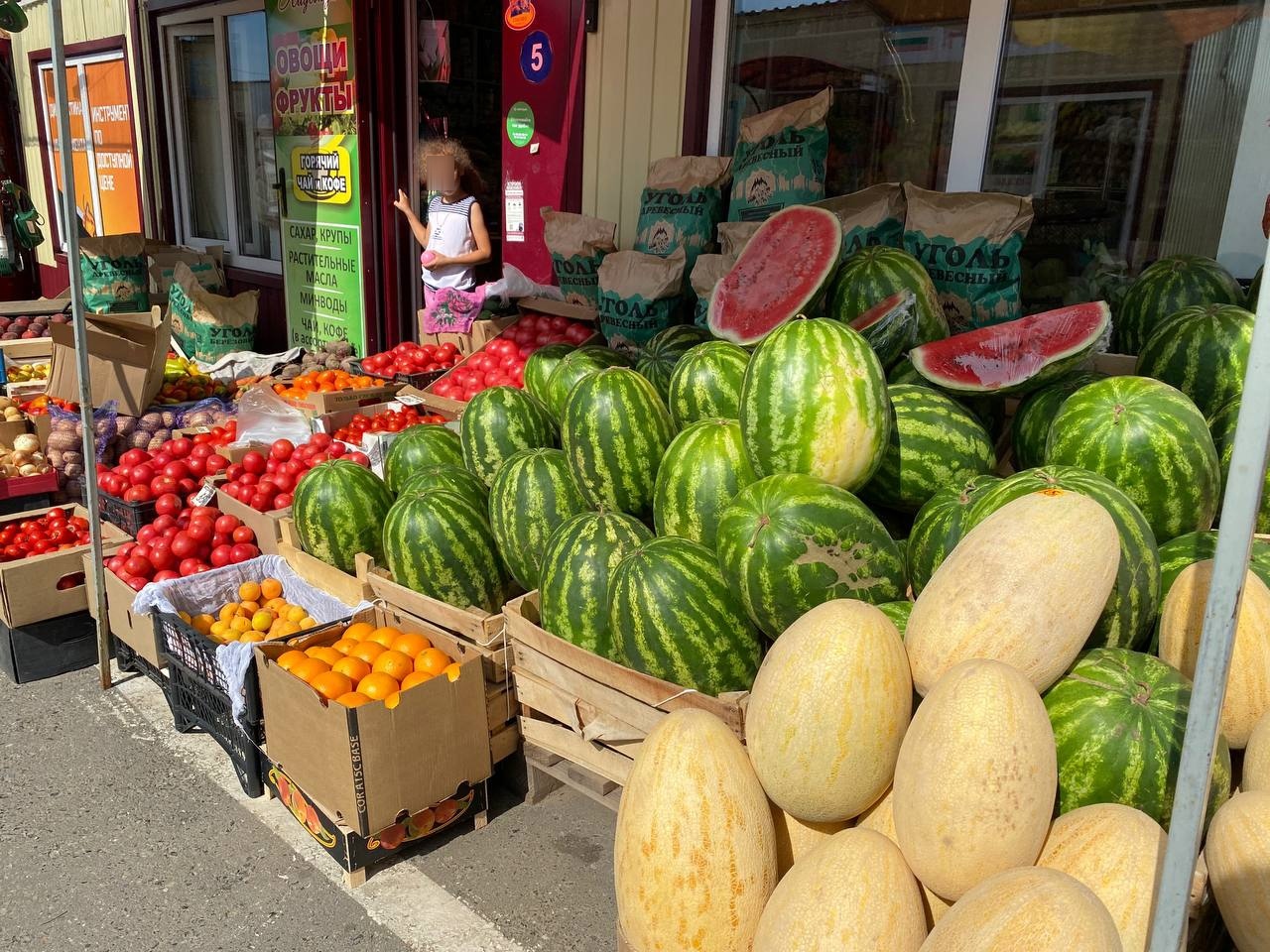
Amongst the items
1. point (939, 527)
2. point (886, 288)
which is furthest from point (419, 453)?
point (939, 527)

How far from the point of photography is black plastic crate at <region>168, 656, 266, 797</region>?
312 cm

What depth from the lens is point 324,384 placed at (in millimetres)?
5840

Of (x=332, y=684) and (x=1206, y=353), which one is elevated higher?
(x=1206, y=353)

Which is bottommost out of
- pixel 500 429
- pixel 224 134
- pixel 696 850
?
pixel 696 850

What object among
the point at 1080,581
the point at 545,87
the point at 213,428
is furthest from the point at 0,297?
the point at 1080,581

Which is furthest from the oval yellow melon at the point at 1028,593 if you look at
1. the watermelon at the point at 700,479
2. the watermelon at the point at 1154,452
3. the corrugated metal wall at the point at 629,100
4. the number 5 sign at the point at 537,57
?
the number 5 sign at the point at 537,57

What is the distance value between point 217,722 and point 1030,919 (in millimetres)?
2958

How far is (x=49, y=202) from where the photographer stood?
39.1ft

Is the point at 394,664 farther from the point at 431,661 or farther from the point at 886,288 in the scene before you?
the point at 886,288

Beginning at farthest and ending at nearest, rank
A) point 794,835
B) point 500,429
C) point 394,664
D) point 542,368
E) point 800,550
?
point 542,368 < point 500,429 < point 394,664 < point 800,550 < point 794,835

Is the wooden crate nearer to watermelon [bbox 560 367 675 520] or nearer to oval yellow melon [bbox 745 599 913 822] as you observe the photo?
watermelon [bbox 560 367 675 520]

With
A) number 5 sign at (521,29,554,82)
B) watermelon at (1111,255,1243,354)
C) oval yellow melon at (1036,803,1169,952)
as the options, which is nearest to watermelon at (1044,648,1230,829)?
oval yellow melon at (1036,803,1169,952)

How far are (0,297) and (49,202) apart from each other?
59.9 inches

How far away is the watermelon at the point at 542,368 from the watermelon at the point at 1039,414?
1851mm
